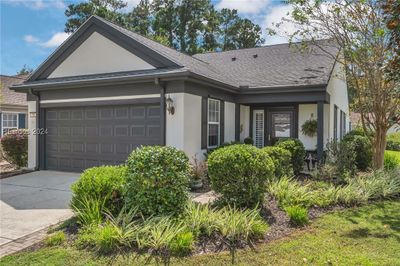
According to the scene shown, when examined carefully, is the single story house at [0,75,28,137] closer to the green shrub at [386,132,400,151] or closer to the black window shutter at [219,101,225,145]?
the black window shutter at [219,101,225,145]

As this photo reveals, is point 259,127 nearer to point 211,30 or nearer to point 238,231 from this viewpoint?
point 238,231

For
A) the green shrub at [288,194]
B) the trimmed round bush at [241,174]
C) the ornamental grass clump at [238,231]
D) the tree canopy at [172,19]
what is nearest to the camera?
the ornamental grass clump at [238,231]

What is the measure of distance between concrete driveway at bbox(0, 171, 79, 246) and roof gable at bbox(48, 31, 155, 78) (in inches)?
149

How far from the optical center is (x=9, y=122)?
18.1 meters

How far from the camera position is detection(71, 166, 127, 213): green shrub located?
538cm

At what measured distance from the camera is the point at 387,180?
8.23 m

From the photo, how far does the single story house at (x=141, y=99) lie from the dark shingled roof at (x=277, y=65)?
45 millimetres

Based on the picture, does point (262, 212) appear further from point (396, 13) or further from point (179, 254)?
point (396, 13)

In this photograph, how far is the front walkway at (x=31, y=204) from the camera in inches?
212

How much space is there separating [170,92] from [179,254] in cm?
595

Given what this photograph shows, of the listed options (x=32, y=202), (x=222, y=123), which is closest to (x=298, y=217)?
(x=32, y=202)

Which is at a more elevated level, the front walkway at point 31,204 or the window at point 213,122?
the window at point 213,122

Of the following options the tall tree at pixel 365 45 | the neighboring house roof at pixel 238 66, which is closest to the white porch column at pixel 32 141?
the neighboring house roof at pixel 238 66

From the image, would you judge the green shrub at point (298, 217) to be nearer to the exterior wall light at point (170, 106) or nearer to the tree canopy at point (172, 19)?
the exterior wall light at point (170, 106)
